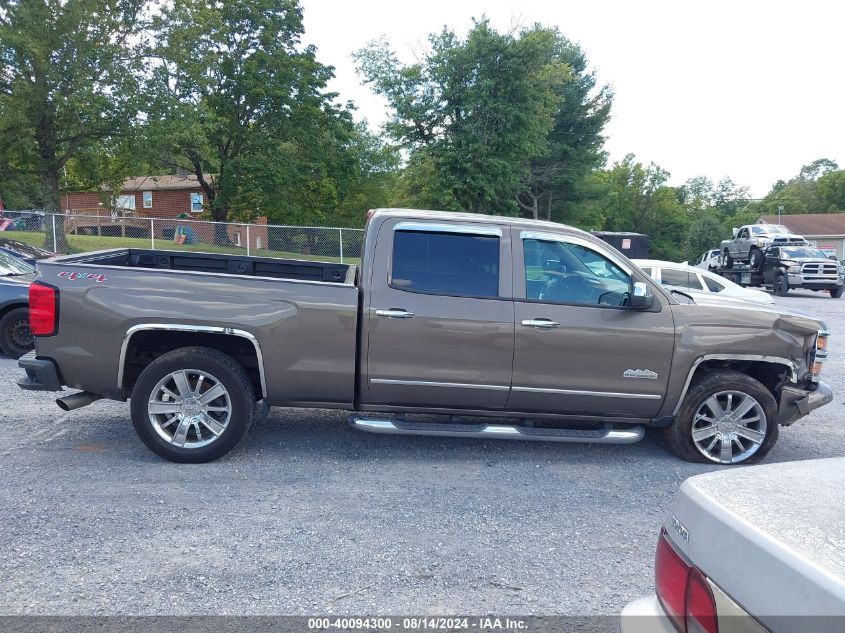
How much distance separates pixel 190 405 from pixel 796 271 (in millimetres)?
26019

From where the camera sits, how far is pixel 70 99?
2148 centimetres

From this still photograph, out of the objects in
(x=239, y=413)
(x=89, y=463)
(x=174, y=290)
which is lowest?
(x=89, y=463)

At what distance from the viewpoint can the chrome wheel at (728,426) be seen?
5.29 metres

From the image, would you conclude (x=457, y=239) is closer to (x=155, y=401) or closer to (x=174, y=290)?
(x=174, y=290)

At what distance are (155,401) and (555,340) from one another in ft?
9.91

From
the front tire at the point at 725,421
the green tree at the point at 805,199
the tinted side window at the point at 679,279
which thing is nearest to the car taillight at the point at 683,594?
the front tire at the point at 725,421

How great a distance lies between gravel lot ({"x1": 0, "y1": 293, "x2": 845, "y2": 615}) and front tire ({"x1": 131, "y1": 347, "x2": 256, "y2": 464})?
16cm

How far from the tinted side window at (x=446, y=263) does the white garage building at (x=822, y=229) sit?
67.9 m

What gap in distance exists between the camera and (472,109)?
2838cm

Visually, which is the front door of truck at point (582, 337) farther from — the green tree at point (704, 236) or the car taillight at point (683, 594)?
the green tree at point (704, 236)

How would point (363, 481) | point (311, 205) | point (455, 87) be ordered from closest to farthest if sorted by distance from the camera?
point (363, 481), point (455, 87), point (311, 205)

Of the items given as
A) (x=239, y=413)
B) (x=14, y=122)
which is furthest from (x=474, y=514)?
(x=14, y=122)

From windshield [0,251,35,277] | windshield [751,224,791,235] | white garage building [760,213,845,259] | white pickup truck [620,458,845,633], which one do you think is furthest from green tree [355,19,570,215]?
white garage building [760,213,845,259]

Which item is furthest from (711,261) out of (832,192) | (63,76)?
(832,192)
